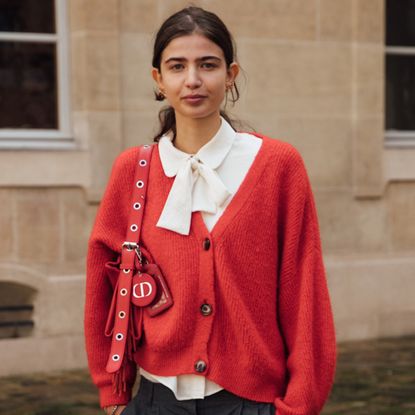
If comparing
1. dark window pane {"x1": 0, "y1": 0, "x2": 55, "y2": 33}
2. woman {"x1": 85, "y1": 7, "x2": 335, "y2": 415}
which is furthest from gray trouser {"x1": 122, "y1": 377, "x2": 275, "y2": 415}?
dark window pane {"x1": 0, "y1": 0, "x2": 55, "y2": 33}

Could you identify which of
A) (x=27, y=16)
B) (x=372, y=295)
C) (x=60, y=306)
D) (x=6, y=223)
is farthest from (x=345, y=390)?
(x=27, y=16)

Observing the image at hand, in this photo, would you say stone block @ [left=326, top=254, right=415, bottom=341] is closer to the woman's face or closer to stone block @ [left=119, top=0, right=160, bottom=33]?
stone block @ [left=119, top=0, right=160, bottom=33]

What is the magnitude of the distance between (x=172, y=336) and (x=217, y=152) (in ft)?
1.52

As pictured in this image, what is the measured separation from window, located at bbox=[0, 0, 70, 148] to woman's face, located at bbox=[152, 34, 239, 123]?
4009 mm

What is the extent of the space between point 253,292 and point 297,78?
4699 mm

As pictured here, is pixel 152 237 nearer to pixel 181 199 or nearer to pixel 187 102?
pixel 181 199

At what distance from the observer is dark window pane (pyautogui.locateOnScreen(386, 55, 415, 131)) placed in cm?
734

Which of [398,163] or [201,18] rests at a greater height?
[201,18]

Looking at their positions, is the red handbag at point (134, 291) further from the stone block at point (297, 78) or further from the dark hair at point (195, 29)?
the stone block at point (297, 78)

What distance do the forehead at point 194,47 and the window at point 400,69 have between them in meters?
5.29

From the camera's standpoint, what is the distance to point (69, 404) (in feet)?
17.0

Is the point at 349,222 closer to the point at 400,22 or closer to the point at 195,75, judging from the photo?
the point at 400,22

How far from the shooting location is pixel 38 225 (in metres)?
5.95

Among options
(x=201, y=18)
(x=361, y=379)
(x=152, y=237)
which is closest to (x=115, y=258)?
(x=152, y=237)
